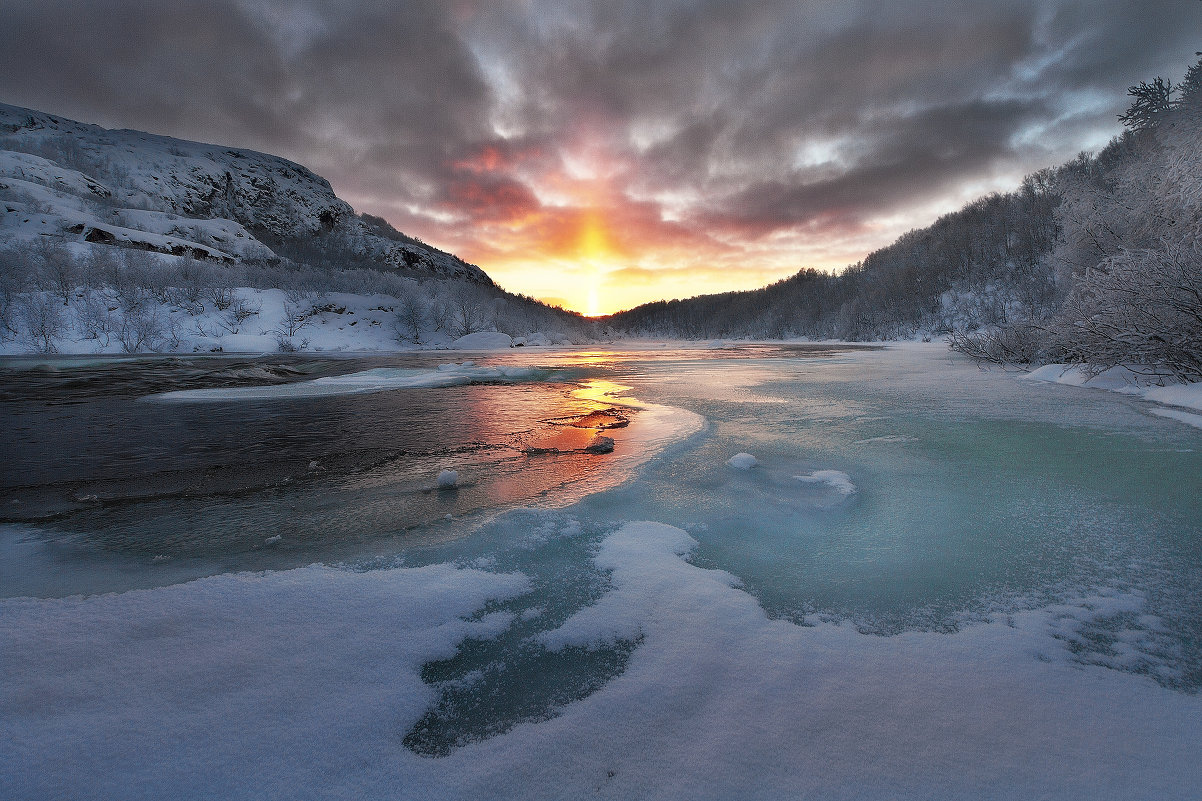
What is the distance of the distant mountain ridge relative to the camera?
222 feet

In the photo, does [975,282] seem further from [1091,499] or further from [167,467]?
[167,467]

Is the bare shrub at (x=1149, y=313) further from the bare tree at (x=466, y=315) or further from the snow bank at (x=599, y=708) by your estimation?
the bare tree at (x=466, y=315)

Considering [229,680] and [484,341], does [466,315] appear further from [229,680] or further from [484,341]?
[229,680]

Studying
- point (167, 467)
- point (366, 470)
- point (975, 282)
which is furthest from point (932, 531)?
point (975, 282)

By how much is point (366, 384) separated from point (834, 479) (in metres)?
14.1

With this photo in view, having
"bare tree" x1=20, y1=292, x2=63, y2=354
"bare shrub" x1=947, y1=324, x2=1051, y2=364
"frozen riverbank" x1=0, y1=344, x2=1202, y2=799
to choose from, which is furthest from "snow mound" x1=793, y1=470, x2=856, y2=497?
"bare tree" x1=20, y1=292, x2=63, y2=354

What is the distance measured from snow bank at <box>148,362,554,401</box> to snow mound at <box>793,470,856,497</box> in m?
12.0

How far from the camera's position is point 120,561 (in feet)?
10.0

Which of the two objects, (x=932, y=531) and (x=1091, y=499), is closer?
(x=932, y=531)

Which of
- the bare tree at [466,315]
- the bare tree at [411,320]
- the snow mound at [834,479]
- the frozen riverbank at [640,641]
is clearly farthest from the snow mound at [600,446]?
the bare tree at [466,315]

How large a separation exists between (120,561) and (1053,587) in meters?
5.88

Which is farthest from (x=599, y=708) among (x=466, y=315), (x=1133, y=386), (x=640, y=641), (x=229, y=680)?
(x=466, y=315)

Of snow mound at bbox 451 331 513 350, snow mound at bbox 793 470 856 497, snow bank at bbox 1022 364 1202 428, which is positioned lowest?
snow mound at bbox 793 470 856 497

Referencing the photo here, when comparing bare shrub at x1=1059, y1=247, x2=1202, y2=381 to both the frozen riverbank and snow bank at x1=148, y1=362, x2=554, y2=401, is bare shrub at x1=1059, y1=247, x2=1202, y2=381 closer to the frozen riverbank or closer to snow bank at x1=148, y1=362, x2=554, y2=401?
the frozen riverbank
